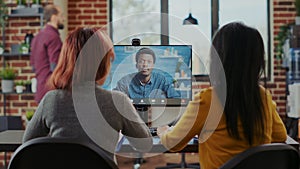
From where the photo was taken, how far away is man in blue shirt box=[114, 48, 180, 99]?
2213mm

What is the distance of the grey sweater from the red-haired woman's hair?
46mm

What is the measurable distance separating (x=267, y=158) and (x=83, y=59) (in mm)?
788

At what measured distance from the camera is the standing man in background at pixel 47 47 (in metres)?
4.02

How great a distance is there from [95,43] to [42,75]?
239 centimetres

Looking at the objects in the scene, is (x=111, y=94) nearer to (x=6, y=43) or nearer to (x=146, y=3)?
(x=6, y=43)

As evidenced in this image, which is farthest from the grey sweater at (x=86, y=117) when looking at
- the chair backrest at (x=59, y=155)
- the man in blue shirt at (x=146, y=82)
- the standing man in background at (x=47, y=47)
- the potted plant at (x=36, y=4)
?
the potted plant at (x=36, y=4)

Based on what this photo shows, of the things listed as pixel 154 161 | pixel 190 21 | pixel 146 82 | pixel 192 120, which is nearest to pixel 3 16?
pixel 190 21

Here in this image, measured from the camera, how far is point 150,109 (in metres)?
2.26

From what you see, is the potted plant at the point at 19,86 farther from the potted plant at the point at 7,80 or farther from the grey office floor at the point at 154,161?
the grey office floor at the point at 154,161

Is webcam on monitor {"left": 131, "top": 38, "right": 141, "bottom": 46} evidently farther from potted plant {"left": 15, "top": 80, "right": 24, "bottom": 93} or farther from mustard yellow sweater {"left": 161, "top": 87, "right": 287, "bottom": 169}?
potted plant {"left": 15, "top": 80, "right": 24, "bottom": 93}

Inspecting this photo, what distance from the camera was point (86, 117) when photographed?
1794mm

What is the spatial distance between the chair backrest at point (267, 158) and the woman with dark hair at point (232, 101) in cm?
18

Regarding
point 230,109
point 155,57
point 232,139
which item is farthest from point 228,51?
point 155,57

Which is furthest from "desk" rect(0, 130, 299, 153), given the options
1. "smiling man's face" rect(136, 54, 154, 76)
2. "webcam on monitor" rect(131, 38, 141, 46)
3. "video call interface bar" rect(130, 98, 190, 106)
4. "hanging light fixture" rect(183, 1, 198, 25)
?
"hanging light fixture" rect(183, 1, 198, 25)
